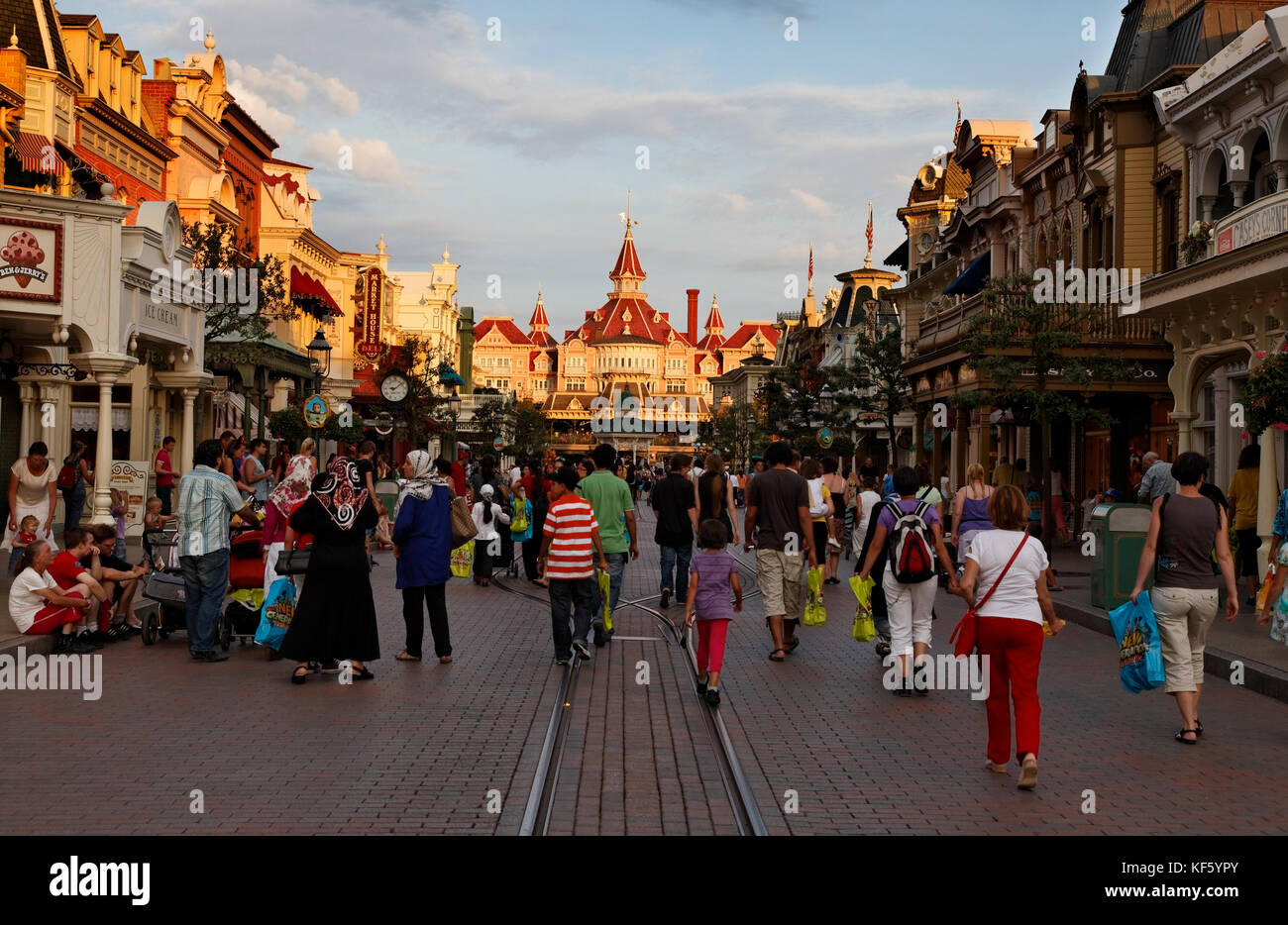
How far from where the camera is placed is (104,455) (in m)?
21.3

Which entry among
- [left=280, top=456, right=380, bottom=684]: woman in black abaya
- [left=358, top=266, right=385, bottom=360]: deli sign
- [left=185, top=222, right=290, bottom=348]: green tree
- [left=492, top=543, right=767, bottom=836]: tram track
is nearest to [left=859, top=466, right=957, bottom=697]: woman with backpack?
[left=492, top=543, right=767, bottom=836]: tram track

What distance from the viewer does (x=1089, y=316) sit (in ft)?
90.6

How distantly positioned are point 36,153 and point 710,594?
852 inches

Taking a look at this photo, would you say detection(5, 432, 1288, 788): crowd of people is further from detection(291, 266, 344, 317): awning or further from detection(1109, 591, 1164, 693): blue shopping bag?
detection(291, 266, 344, 317): awning

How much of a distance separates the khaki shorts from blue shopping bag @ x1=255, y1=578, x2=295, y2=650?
4025mm

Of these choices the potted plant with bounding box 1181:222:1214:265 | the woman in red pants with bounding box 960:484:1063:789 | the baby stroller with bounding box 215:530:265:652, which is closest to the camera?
the woman in red pants with bounding box 960:484:1063:789

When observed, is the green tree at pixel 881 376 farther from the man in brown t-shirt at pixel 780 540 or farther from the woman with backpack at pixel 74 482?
→ the man in brown t-shirt at pixel 780 540

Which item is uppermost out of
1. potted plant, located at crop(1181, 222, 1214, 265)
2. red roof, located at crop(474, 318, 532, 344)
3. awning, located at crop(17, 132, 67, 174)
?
red roof, located at crop(474, 318, 532, 344)

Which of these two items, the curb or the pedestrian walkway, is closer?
the pedestrian walkway

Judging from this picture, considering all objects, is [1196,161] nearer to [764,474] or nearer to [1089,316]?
[1089,316]

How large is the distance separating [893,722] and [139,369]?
2568 centimetres

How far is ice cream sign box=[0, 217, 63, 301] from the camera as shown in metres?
20.0

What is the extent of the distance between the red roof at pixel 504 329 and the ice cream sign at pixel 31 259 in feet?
575
